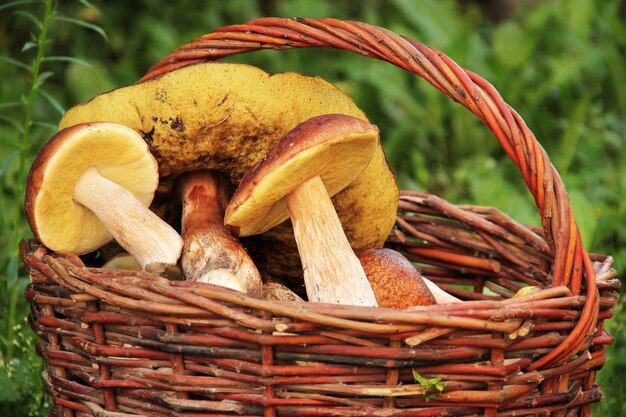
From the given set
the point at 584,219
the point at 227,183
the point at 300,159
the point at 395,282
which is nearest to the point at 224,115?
the point at 227,183

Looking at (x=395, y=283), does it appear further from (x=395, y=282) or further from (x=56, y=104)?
(x=56, y=104)

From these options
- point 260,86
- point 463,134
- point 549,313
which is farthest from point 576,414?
point 463,134

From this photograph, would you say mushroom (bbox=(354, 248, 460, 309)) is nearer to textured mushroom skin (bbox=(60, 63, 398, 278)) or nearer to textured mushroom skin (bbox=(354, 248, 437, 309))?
textured mushroom skin (bbox=(354, 248, 437, 309))

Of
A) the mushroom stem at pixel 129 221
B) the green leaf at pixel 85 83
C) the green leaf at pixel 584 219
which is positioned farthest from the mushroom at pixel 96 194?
the green leaf at pixel 85 83

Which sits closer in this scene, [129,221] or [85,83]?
[129,221]

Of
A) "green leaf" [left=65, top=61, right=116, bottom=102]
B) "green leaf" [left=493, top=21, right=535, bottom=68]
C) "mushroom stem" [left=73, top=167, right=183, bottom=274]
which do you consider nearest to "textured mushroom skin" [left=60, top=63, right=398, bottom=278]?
"mushroom stem" [left=73, top=167, right=183, bottom=274]

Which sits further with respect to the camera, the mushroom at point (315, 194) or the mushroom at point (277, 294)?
the mushroom at point (277, 294)

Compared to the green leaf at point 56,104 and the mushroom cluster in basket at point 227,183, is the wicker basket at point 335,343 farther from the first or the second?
the green leaf at point 56,104
